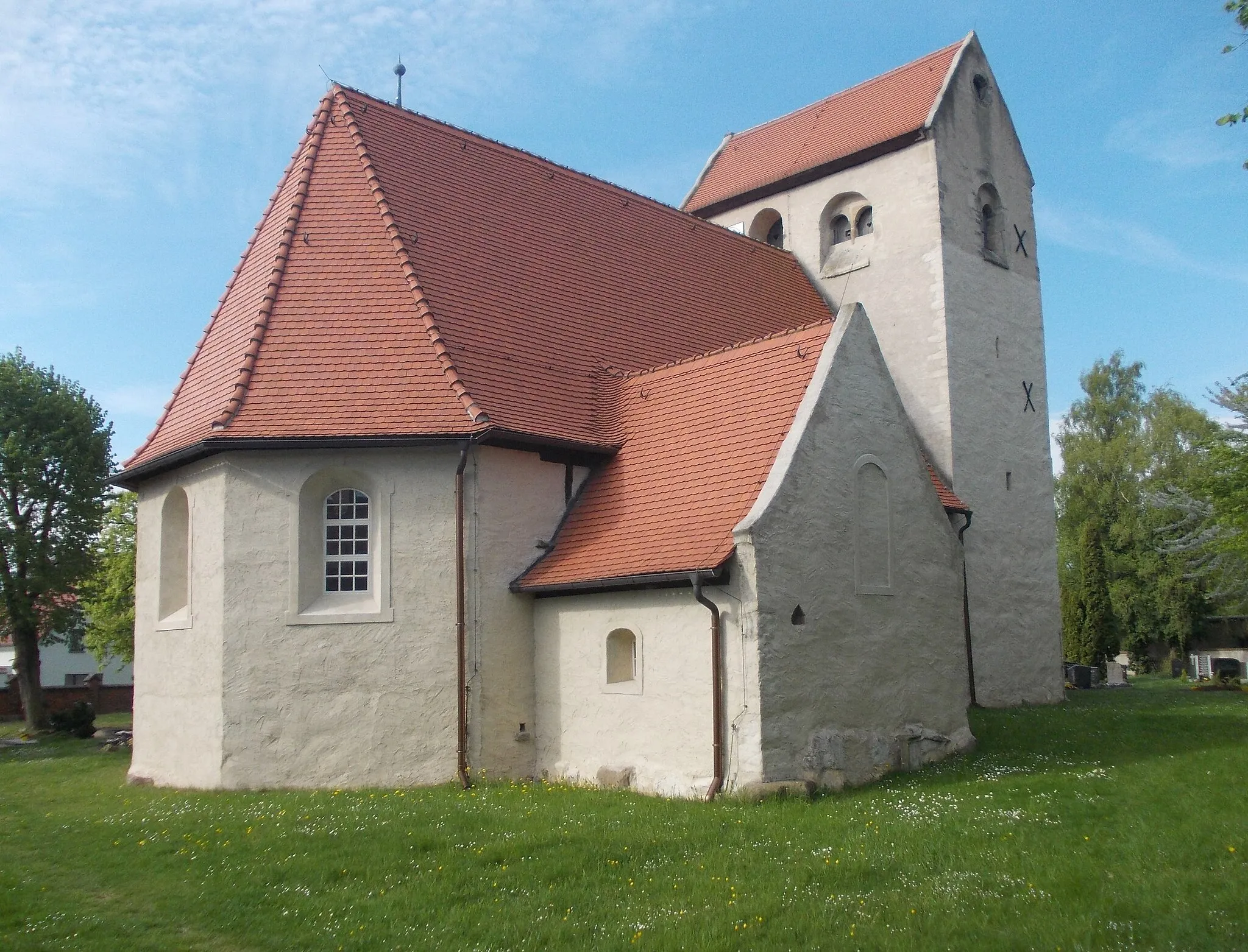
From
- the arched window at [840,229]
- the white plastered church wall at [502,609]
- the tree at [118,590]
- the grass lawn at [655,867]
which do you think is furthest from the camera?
the tree at [118,590]

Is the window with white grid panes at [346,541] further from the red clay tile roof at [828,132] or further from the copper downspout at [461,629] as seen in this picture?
the red clay tile roof at [828,132]

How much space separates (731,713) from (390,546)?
4.91m

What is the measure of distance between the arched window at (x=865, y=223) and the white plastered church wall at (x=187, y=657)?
14.8 m

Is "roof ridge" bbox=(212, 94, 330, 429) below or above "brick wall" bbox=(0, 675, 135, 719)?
above

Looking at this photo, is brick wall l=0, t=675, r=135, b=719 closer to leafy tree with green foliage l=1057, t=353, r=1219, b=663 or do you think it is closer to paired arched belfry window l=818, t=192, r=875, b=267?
paired arched belfry window l=818, t=192, r=875, b=267

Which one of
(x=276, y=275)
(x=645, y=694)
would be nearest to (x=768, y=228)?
(x=276, y=275)

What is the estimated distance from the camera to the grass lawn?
7562mm

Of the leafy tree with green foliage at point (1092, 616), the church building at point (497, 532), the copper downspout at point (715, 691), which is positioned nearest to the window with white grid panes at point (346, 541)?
the church building at point (497, 532)

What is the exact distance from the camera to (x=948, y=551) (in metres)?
15.2

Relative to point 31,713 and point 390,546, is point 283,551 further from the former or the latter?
point 31,713

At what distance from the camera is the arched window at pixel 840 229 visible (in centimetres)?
2441

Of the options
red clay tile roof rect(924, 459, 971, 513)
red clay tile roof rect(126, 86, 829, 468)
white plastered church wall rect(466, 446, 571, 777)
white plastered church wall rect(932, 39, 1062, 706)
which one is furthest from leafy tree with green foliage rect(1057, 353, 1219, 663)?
white plastered church wall rect(466, 446, 571, 777)

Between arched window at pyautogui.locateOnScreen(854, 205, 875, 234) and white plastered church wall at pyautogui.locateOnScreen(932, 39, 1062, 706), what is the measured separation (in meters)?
1.68

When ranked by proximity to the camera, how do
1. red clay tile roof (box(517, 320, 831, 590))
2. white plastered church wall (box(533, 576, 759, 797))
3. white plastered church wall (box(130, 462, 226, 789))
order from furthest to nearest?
1. white plastered church wall (box(130, 462, 226, 789))
2. red clay tile roof (box(517, 320, 831, 590))
3. white plastered church wall (box(533, 576, 759, 797))
